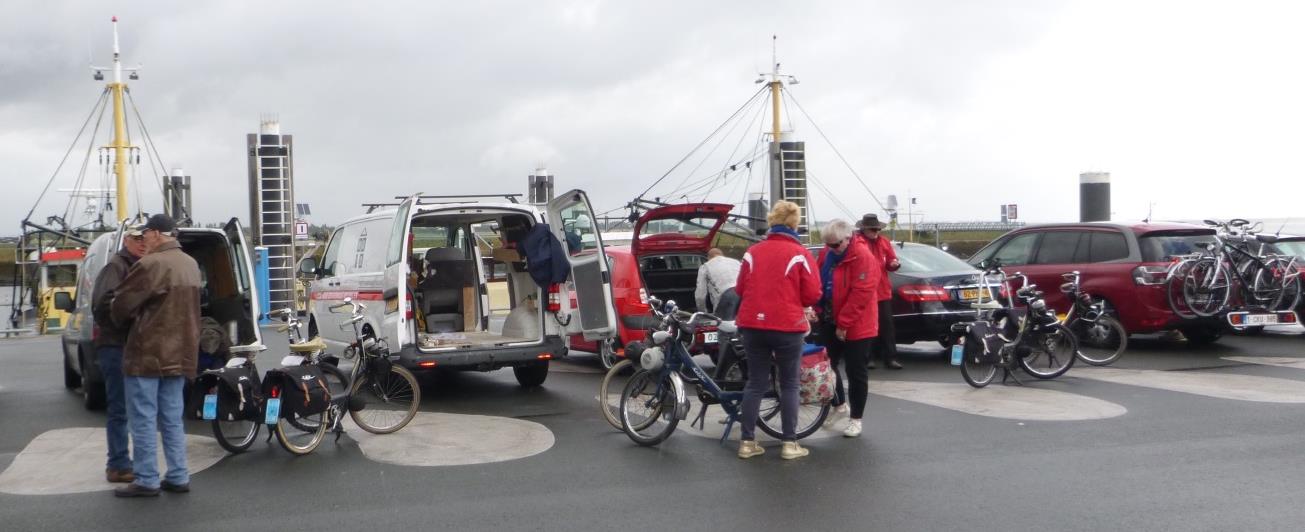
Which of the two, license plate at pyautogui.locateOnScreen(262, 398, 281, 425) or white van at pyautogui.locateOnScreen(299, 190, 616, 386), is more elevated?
white van at pyautogui.locateOnScreen(299, 190, 616, 386)

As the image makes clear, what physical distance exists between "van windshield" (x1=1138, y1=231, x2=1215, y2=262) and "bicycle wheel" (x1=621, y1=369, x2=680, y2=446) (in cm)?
763

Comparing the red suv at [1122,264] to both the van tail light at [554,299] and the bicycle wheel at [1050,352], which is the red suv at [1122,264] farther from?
the van tail light at [554,299]

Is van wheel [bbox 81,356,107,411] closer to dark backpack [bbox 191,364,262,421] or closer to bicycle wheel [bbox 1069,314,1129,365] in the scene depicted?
dark backpack [bbox 191,364,262,421]

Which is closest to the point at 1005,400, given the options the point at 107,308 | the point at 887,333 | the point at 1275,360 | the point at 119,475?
the point at 887,333

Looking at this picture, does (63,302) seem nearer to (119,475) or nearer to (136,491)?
(119,475)

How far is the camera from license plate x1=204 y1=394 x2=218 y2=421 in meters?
7.61

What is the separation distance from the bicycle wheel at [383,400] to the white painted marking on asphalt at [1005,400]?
168 inches

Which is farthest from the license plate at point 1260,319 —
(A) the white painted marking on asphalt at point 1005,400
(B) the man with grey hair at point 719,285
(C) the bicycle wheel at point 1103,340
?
(B) the man with grey hair at point 719,285

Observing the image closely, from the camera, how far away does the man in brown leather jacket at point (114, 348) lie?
6727mm

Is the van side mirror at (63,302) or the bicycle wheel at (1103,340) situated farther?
the bicycle wheel at (1103,340)

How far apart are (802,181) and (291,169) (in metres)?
16.6

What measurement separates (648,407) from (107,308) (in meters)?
3.55

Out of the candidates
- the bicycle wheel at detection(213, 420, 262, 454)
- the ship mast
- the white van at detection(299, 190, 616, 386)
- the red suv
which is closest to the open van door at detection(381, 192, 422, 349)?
the white van at detection(299, 190, 616, 386)

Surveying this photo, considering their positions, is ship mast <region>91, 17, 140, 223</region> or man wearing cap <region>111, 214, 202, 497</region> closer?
man wearing cap <region>111, 214, 202, 497</region>
